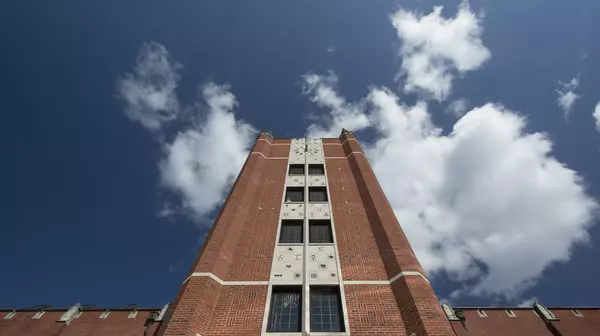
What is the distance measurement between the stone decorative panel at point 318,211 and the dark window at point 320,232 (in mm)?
304

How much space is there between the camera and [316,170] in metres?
19.2

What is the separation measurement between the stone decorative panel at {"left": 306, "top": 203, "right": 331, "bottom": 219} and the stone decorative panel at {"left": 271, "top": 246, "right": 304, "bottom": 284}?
2.46m

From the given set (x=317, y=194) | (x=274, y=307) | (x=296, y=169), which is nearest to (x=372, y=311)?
(x=274, y=307)

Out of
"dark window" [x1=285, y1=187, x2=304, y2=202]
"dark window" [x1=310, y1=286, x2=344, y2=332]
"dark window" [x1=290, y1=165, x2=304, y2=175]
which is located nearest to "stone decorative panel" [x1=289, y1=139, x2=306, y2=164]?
"dark window" [x1=290, y1=165, x2=304, y2=175]

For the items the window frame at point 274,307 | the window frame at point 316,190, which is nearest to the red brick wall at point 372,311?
the window frame at point 274,307

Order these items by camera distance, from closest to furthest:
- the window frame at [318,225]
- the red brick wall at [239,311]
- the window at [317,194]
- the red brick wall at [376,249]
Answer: the red brick wall at [376,249], the red brick wall at [239,311], the window frame at [318,225], the window at [317,194]

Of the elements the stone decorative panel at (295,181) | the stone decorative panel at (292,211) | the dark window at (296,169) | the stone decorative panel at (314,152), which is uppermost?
the stone decorative panel at (314,152)

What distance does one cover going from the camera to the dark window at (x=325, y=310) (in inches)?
349

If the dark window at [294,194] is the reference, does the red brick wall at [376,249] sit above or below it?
below

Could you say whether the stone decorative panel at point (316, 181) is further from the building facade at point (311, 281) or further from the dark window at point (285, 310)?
the dark window at point (285, 310)

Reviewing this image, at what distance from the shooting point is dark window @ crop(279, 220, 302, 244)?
12727mm

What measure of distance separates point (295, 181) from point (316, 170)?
87.2 inches

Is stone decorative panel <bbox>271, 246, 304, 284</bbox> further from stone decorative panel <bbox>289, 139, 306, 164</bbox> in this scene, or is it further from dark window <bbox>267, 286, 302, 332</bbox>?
stone decorative panel <bbox>289, 139, 306, 164</bbox>

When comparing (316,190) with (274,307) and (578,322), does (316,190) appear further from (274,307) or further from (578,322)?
(578,322)
